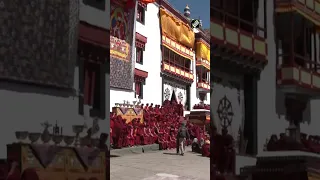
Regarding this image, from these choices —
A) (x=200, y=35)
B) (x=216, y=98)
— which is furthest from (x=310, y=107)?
(x=200, y=35)

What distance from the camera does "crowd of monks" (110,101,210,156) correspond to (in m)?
9.57

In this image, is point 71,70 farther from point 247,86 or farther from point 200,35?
point 200,35

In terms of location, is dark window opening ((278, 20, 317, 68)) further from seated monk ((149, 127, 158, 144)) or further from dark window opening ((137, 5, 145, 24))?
dark window opening ((137, 5, 145, 24))

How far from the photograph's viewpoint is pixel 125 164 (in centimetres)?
742

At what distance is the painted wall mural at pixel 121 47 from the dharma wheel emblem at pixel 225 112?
928 centimetres

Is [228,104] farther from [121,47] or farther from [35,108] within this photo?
[121,47]

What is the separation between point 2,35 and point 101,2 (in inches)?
18.3

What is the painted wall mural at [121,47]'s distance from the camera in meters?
11.7

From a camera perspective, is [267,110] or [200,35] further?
[200,35]

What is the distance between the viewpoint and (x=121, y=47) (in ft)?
40.5

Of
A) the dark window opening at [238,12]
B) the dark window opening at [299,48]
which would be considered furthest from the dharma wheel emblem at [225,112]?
the dark window opening at [299,48]

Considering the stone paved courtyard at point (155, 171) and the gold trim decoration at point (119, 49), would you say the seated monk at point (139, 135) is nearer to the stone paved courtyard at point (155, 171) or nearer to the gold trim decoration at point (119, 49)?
the gold trim decoration at point (119, 49)

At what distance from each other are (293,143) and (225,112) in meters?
0.87

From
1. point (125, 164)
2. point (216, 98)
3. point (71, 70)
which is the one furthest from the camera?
point (125, 164)
